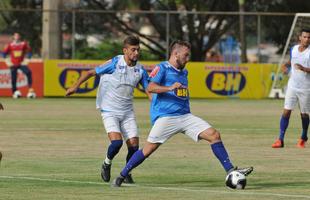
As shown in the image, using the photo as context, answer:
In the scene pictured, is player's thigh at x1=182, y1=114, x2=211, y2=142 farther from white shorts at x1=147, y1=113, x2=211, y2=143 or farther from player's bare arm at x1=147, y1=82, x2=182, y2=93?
player's bare arm at x1=147, y1=82, x2=182, y2=93

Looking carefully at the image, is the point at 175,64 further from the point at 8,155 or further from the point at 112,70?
the point at 8,155

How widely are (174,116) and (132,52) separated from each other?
3.74 ft

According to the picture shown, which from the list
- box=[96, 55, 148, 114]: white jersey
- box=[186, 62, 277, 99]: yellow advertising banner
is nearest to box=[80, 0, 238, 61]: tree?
box=[186, 62, 277, 99]: yellow advertising banner

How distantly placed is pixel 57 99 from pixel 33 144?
55.0ft

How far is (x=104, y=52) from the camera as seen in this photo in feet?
141

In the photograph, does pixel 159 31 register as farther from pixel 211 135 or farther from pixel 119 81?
pixel 211 135

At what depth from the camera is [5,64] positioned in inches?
1435

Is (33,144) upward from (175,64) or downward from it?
downward

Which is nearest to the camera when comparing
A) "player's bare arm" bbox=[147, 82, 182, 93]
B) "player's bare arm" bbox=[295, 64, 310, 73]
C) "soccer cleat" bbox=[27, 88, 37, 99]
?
"player's bare arm" bbox=[147, 82, 182, 93]

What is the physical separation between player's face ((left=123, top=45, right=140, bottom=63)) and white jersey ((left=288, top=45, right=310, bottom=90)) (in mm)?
5789

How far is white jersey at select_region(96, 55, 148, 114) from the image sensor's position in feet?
45.6

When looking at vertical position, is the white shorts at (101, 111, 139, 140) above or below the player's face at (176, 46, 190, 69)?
below

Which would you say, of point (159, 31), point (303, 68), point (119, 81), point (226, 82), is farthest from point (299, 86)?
point (159, 31)

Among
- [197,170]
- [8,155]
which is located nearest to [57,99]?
[8,155]
